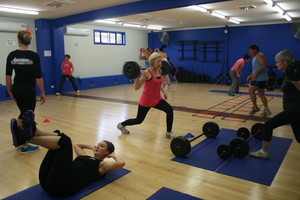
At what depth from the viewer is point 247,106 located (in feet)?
19.6

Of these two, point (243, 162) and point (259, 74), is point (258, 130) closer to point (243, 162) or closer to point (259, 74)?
point (243, 162)

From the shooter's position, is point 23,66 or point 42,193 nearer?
point 42,193

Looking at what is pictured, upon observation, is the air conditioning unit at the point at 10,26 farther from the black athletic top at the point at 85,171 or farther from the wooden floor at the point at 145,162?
the black athletic top at the point at 85,171

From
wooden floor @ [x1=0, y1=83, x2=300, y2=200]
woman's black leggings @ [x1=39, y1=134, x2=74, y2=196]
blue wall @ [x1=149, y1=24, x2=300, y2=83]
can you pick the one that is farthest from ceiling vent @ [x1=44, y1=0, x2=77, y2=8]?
blue wall @ [x1=149, y1=24, x2=300, y2=83]

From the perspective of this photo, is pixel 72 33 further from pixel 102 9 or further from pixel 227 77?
pixel 227 77

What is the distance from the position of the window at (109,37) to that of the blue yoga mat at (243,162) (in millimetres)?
7922

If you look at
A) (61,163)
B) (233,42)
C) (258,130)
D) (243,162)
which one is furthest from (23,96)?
(233,42)

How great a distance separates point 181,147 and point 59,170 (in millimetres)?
1486

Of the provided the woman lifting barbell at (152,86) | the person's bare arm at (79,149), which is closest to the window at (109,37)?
the woman lifting barbell at (152,86)

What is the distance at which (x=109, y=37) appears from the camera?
10789 mm

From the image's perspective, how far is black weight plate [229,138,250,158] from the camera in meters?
2.82

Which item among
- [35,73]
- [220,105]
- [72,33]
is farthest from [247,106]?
[72,33]

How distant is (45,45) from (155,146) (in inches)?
249

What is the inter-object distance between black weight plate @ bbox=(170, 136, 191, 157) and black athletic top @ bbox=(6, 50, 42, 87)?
1.83 m
